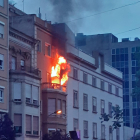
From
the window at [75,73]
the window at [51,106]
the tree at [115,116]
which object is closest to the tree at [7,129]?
the window at [51,106]

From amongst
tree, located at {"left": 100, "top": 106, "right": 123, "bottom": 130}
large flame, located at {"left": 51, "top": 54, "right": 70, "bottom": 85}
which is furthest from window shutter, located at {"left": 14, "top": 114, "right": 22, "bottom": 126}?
tree, located at {"left": 100, "top": 106, "right": 123, "bottom": 130}

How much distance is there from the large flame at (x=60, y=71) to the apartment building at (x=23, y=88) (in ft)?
14.7

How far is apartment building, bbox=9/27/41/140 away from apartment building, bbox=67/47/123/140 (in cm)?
822

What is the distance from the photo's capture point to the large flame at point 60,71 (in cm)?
5347

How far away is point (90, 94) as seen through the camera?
62.2 metres

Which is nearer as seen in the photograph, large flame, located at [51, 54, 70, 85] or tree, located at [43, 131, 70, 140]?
tree, located at [43, 131, 70, 140]

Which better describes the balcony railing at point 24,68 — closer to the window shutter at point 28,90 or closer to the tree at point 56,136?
the window shutter at point 28,90

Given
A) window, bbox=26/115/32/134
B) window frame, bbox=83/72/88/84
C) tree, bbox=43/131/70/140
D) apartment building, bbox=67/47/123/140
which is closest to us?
window, bbox=26/115/32/134

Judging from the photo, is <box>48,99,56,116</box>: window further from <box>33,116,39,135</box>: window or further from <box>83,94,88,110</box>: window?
<box>83,94,88,110</box>: window

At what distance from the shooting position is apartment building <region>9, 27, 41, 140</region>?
45312 mm

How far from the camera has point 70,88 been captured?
2219 inches

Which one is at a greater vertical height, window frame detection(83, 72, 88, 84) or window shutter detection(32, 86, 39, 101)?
window frame detection(83, 72, 88, 84)

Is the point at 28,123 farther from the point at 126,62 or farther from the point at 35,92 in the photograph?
the point at 126,62

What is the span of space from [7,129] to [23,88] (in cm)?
600
